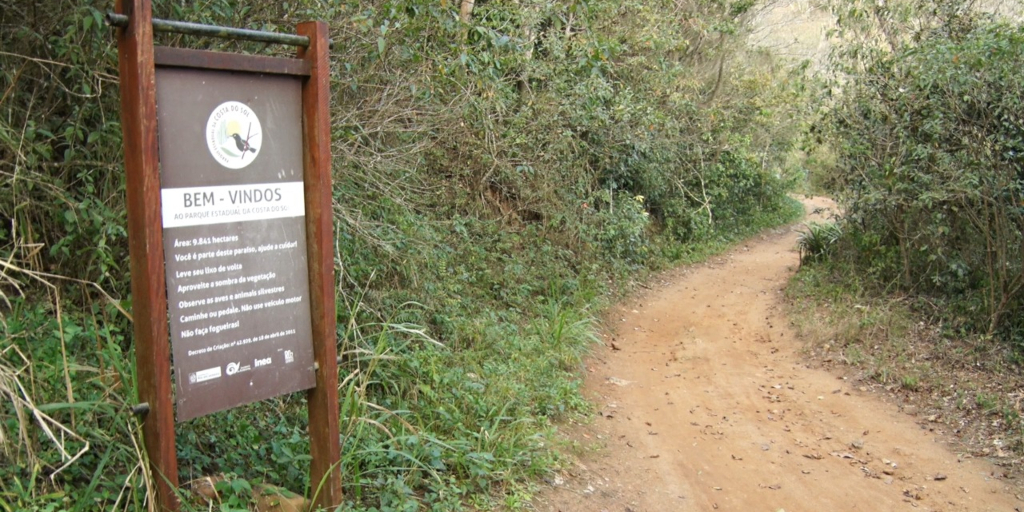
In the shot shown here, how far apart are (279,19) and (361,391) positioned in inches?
117

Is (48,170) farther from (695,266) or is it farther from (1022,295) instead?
(695,266)

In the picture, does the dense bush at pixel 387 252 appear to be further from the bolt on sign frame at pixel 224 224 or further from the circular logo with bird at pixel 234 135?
the circular logo with bird at pixel 234 135

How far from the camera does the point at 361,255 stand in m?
7.50

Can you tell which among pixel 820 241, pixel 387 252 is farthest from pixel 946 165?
pixel 387 252

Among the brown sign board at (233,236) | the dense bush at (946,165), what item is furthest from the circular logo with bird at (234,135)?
the dense bush at (946,165)

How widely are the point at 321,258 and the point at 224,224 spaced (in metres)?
0.55

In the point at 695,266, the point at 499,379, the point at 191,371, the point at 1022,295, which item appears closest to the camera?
the point at 191,371

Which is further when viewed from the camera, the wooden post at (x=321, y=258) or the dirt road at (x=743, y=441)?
the dirt road at (x=743, y=441)

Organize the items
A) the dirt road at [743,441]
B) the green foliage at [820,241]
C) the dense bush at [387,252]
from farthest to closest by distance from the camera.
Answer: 1. the green foliage at [820,241]
2. the dirt road at [743,441]
3. the dense bush at [387,252]

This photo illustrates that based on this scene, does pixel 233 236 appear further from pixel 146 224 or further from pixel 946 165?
pixel 946 165

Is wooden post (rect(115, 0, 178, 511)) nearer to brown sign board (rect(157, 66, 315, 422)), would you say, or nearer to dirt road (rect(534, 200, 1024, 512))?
brown sign board (rect(157, 66, 315, 422))

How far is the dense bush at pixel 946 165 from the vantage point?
9.65 metres

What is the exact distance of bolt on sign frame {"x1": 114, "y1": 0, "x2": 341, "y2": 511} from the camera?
329 centimetres

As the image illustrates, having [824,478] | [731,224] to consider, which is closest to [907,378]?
[824,478]
